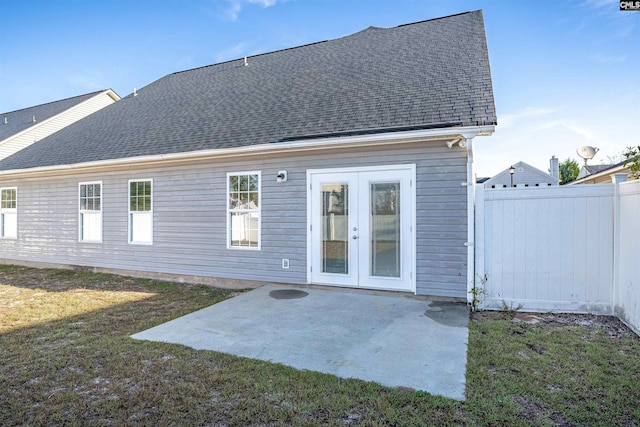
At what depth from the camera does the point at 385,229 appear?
6059mm

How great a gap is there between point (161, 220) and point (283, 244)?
10.8 ft

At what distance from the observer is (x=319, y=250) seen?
6586 mm

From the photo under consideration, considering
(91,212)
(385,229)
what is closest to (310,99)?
(385,229)

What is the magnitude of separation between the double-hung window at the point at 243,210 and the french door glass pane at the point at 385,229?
2.39 m

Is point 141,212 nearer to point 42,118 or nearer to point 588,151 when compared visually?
point 42,118

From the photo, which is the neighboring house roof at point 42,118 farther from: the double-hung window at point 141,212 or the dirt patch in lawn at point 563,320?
the dirt patch in lawn at point 563,320

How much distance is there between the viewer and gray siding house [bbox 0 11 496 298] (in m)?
5.78

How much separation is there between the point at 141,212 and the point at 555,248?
8354 mm

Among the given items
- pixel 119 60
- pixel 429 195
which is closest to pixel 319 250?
pixel 429 195

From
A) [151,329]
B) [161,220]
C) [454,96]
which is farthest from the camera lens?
[161,220]

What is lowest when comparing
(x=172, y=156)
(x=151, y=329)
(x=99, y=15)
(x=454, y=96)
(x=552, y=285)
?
(x=151, y=329)

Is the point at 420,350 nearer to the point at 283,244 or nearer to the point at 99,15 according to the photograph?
the point at 283,244

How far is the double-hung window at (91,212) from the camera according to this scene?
9266 mm

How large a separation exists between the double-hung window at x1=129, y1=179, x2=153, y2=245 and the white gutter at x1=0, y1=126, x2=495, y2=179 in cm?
58
